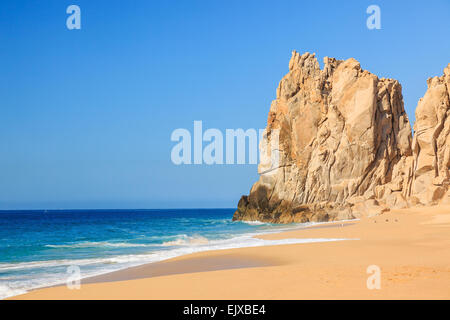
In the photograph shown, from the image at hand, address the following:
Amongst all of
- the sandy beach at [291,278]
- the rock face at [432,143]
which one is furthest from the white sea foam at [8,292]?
the rock face at [432,143]

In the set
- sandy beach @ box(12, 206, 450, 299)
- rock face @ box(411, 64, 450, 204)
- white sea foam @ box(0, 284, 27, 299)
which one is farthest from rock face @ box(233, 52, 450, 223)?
white sea foam @ box(0, 284, 27, 299)

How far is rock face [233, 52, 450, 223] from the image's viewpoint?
44.4 m

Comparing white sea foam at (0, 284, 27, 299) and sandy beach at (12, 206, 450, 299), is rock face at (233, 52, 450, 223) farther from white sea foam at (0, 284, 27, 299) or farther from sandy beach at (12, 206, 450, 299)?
white sea foam at (0, 284, 27, 299)

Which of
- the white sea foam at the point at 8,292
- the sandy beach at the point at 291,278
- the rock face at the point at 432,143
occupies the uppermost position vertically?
the rock face at the point at 432,143

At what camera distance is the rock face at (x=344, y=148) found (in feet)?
146

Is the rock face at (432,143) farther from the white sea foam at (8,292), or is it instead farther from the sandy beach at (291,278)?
the white sea foam at (8,292)

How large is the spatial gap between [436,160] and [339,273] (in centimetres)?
3815

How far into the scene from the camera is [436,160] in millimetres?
43375

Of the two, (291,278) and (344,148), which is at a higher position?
(344,148)

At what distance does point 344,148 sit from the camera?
2025 inches

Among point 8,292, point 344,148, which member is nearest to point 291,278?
point 8,292

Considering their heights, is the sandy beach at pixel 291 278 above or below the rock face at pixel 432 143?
below

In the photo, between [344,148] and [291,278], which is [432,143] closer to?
[344,148]
